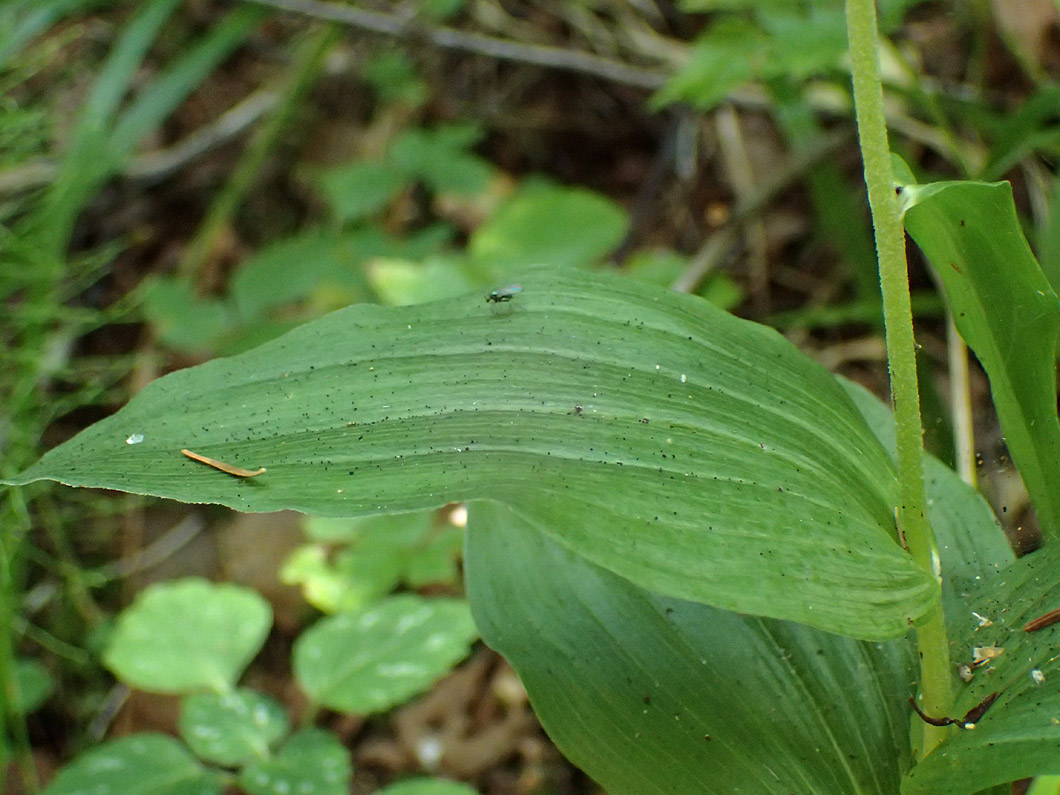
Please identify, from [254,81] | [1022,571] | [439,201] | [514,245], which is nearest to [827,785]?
[1022,571]

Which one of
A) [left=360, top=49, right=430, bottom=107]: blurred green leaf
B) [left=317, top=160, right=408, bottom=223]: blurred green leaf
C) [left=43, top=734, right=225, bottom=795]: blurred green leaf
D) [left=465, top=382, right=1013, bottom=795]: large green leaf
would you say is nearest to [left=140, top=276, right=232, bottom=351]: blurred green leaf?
[left=317, top=160, right=408, bottom=223]: blurred green leaf

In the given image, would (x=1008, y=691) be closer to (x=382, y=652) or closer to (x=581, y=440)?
(x=581, y=440)

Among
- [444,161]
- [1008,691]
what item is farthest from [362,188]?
[1008,691]

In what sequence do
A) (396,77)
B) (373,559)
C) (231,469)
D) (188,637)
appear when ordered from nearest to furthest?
(231,469), (188,637), (373,559), (396,77)

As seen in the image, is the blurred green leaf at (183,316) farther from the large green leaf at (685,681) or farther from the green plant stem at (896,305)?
the green plant stem at (896,305)

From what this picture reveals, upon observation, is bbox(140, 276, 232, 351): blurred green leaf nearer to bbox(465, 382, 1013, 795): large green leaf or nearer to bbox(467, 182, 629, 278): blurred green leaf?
bbox(467, 182, 629, 278): blurred green leaf

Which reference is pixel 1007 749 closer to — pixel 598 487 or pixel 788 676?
pixel 788 676
